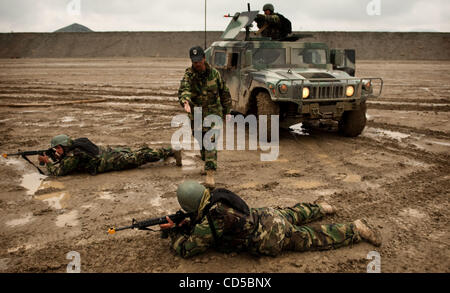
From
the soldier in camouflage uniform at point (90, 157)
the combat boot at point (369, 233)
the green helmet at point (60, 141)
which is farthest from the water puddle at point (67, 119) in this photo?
the combat boot at point (369, 233)

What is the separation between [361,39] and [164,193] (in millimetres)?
32758

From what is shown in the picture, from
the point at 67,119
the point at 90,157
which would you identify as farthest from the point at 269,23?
the point at 67,119

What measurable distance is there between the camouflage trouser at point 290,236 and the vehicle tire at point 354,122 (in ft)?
11.4

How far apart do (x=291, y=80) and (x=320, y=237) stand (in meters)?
2.93

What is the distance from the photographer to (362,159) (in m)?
5.30

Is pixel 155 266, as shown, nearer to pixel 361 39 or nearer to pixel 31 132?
pixel 31 132

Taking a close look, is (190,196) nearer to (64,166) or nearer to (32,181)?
(64,166)

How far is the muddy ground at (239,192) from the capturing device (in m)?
2.95

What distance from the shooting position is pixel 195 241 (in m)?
2.83

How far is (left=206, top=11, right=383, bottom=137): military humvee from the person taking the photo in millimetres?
5605

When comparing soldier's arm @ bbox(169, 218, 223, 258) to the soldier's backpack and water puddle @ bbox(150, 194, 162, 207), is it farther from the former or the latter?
the soldier's backpack

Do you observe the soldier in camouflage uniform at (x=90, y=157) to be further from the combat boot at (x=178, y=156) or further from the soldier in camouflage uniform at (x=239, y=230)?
the soldier in camouflage uniform at (x=239, y=230)

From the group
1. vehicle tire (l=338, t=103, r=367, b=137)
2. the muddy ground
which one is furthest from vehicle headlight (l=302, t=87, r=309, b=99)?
vehicle tire (l=338, t=103, r=367, b=137)
